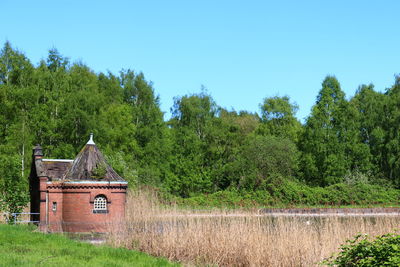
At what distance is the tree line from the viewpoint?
4303 cm

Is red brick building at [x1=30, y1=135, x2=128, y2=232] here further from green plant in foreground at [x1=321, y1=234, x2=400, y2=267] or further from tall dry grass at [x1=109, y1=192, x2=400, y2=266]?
green plant in foreground at [x1=321, y1=234, x2=400, y2=267]

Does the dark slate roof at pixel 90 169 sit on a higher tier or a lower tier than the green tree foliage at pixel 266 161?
lower

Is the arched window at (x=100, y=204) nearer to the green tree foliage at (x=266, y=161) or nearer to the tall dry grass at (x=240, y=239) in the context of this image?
the tall dry grass at (x=240, y=239)

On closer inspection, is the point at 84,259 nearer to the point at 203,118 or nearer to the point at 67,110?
the point at 67,110

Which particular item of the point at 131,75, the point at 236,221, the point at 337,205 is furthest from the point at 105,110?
the point at 236,221

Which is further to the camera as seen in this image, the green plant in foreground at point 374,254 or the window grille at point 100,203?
the window grille at point 100,203

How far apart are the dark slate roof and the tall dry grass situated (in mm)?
9169

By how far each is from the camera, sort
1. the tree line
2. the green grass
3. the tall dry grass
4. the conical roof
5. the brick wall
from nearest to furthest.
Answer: the green grass, the tall dry grass, the brick wall, the conical roof, the tree line

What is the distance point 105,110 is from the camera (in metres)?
50.9

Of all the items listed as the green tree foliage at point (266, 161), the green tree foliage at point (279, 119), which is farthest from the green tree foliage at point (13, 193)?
the green tree foliage at point (279, 119)

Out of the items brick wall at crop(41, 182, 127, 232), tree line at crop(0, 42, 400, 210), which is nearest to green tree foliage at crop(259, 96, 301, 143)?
tree line at crop(0, 42, 400, 210)

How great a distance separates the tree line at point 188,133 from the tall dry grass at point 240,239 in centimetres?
2343

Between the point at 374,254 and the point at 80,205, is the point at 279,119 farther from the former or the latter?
the point at 374,254

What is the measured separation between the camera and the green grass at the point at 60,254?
41.7 ft
